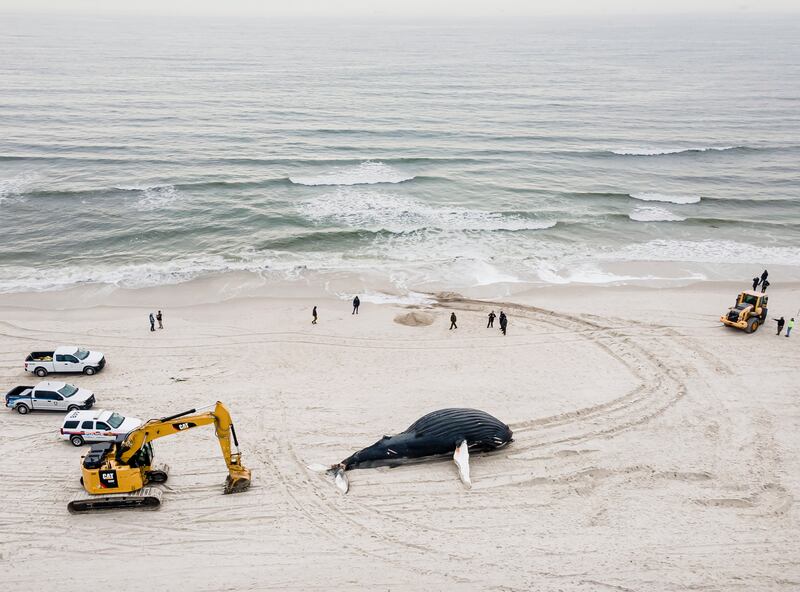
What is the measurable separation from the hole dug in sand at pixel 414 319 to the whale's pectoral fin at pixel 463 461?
1159 centimetres

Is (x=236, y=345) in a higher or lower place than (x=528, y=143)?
lower

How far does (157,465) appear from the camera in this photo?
1784 centimetres

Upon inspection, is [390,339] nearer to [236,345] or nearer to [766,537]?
[236,345]

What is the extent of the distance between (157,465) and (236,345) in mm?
9573

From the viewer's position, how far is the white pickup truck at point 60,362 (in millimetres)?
23812

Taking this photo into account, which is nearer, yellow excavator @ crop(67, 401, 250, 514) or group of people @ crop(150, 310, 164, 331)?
yellow excavator @ crop(67, 401, 250, 514)

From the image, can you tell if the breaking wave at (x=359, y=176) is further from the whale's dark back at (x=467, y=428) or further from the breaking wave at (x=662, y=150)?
the whale's dark back at (x=467, y=428)

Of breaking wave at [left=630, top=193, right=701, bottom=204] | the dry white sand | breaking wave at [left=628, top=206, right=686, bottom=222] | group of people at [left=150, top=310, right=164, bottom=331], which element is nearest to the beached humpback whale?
the dry white sand

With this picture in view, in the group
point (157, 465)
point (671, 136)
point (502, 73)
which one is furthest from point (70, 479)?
point (502, 73)

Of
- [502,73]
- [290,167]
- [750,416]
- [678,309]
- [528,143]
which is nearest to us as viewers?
[750,416]

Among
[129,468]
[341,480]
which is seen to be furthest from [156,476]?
[341,480]

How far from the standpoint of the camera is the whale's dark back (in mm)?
18312

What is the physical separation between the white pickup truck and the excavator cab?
91.1ft

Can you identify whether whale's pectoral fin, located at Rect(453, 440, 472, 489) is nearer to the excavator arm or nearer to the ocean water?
the excavator arm
